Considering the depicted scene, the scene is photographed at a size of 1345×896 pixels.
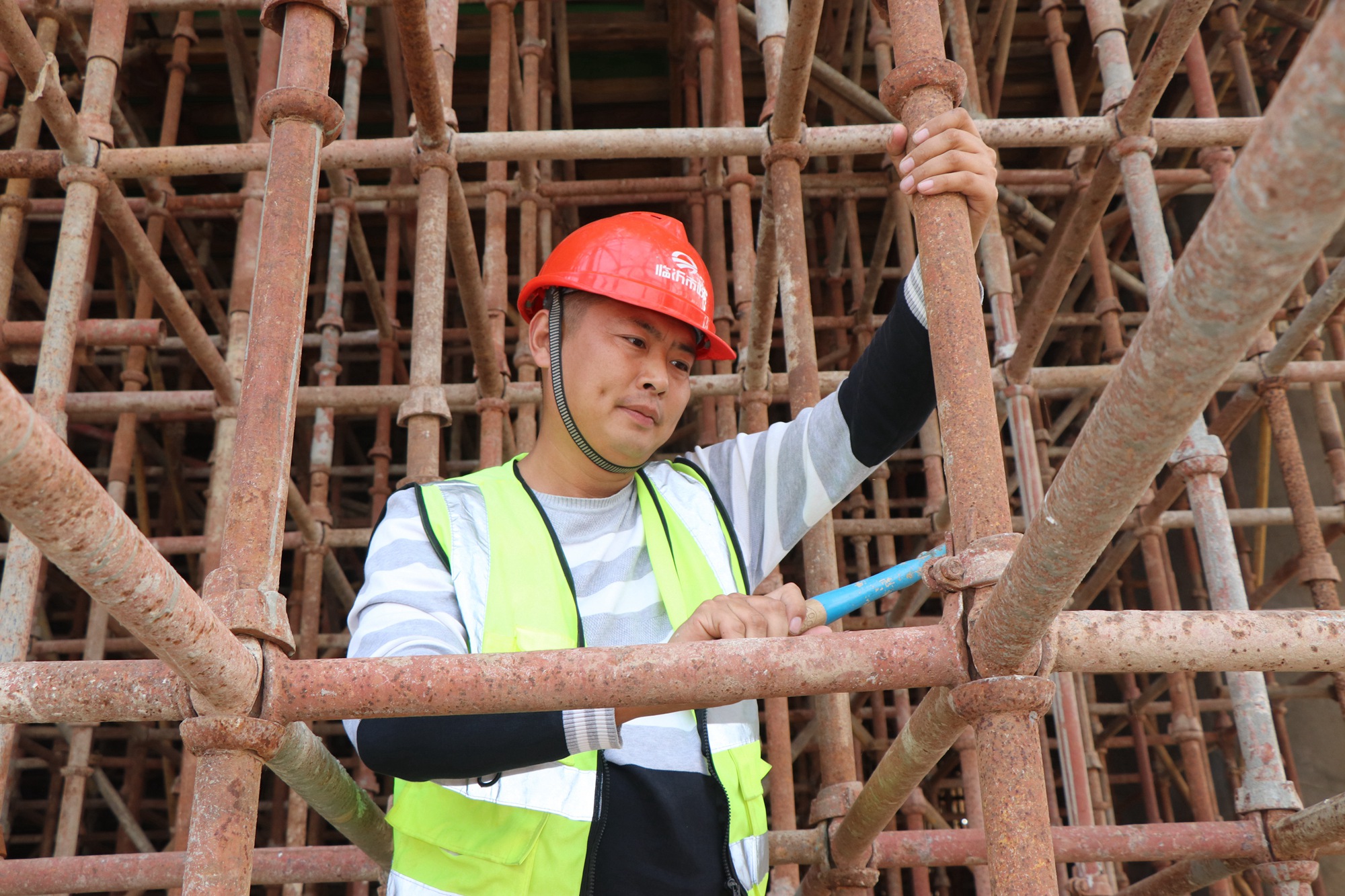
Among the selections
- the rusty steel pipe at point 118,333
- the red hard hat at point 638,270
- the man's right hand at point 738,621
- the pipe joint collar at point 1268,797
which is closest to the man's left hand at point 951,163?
the man's right hand at point 738,621

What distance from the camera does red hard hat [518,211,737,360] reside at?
2.40 meters

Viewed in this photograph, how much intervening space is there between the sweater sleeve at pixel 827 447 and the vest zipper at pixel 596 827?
2.25ft

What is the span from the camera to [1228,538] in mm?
3352

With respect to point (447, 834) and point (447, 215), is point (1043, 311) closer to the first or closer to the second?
point (447, 215)

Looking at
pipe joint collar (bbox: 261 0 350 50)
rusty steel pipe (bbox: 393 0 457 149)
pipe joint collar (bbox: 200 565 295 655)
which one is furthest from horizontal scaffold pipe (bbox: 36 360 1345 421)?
pipe joint collar (bbox: 200 565 295 655)

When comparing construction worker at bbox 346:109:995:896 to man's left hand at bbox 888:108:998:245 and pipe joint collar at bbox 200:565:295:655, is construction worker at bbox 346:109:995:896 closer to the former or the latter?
man's left hand at bbox 888:108:998:245

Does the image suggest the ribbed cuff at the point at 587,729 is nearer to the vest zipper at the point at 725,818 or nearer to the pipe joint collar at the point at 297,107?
the vest zipper at the point at 725,818

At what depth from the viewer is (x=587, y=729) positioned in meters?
1.65

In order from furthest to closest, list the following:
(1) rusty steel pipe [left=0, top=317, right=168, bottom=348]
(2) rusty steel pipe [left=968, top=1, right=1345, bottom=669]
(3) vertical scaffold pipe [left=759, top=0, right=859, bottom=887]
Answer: (1) rusty steel pipe [left=0, top=317, right=168, bottom=348] → (3) vertical scaffold pipe [left=759, top=0, right=859, bottom=887] → (2) rusty steel pipe [left=968, top=1, right=1345, bottom=669]

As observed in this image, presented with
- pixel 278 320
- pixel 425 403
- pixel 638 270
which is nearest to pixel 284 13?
pixel 278 320

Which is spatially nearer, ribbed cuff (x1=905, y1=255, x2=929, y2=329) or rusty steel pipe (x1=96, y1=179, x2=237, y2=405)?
ribbed cuff (x1=905, y1=255, x2=929, y2=329)

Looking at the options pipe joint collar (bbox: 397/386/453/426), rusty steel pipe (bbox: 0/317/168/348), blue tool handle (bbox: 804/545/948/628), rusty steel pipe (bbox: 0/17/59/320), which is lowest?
blue tool handle (bbox: 804/545/948/628)

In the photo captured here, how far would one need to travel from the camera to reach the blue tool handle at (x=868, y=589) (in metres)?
1.81

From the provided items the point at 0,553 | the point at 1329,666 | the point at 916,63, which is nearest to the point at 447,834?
the point at 1329,666
